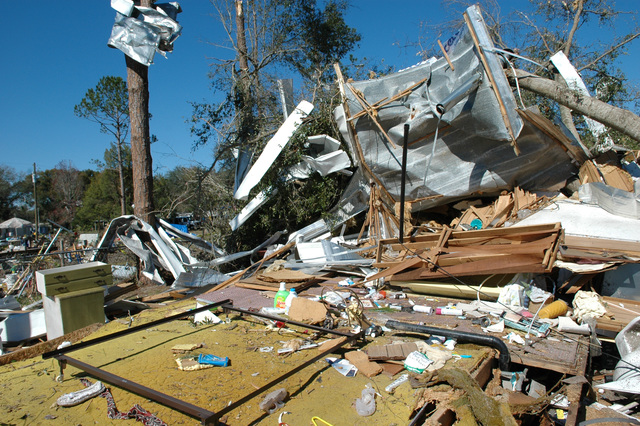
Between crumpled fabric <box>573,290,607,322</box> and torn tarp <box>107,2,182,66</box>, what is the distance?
7566mm

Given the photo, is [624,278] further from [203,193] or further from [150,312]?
[203,193]

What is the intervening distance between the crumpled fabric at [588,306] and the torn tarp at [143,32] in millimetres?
7566

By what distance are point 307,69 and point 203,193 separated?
5.70 meters

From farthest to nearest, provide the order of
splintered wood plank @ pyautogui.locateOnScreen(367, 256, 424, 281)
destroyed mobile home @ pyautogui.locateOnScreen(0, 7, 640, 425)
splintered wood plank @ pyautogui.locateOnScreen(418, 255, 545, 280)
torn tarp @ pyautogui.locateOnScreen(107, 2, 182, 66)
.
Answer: torn tarp @ pyautogui.locateOnScreen(107, 2, 182, 66) → splintered wood plank @ pyautogui.locateOnScreen(367, 256, 424, 281) → splintered wood plank @ pyautogui.locateOnScreen(418, 255, 545, 280) → destroyed mobile home @ pyautogui.locateOnScreen(0, 7, 640, 425)

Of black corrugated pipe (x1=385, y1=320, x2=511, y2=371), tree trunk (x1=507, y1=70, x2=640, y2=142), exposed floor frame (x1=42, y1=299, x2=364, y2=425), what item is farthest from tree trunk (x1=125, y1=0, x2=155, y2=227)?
tree trunk (x1=507, y1=70, x2=640, y2=142)

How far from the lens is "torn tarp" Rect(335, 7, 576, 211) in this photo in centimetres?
542

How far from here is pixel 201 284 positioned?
603 centimetres

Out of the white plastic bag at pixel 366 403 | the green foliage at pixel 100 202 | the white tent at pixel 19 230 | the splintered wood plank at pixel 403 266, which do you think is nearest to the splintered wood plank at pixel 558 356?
the white plastic bag at pixel 366 403

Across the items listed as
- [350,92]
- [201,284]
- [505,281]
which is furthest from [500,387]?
[350,92]

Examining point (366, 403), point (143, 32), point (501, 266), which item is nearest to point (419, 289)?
point (501, 266)

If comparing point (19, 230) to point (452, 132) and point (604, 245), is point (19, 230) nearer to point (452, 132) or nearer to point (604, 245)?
point (452, 132)

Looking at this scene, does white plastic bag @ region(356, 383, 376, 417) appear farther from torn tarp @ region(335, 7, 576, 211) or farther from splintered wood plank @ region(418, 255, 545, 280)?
torn tarp @ region(335, 7, 576, 211)

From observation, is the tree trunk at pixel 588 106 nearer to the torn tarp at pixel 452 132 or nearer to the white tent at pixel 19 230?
the torn tarp at pixel 452 132

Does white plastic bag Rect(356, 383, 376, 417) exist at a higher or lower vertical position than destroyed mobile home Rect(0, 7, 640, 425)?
lower
